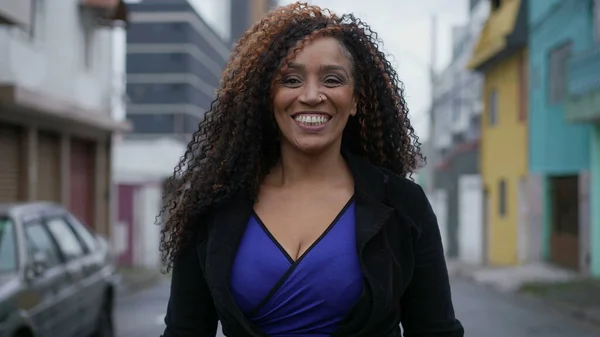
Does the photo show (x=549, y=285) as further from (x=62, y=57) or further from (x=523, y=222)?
(x=62, y=57)

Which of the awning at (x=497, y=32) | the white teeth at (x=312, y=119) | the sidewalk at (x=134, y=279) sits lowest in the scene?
the sidewalk at (x=134, y=279)

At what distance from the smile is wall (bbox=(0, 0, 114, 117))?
13.7 m

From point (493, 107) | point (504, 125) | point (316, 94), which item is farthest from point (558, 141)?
point (316, 94)

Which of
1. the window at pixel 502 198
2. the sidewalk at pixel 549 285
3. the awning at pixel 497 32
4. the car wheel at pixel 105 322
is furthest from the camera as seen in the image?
the window at pixel 502 198

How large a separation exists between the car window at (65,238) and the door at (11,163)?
8018mm

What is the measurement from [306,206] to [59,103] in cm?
1644

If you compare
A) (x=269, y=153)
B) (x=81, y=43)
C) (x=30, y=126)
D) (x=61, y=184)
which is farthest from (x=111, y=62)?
(x=269, y=153)

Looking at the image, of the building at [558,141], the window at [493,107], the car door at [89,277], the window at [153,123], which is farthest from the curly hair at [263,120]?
the window at [153,123]

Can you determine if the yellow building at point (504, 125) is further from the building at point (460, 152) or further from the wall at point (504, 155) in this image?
the building at point (460, 152)

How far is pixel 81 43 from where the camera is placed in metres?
21.7

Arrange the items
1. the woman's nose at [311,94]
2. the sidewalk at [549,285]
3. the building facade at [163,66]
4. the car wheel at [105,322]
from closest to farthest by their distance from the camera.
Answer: the woman's nose at [311,94]
the car wheel at [105,322]
the sidewalk at [549,285]
the building facade at [163,66]

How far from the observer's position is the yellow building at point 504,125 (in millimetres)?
25141

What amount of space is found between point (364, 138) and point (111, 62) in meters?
22.5

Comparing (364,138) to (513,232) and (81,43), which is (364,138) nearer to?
(81,43)
